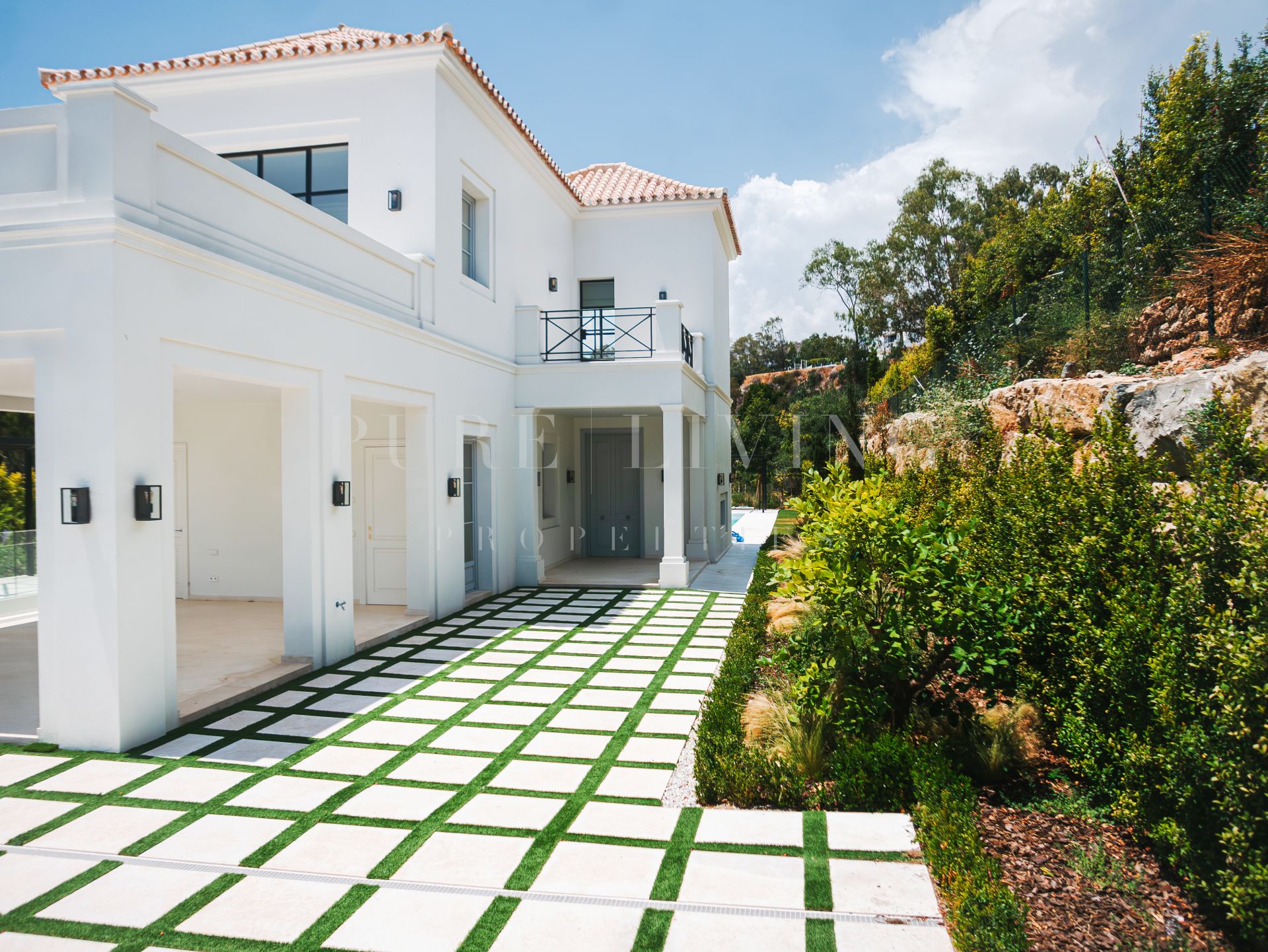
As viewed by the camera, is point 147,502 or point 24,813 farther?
point 147,502

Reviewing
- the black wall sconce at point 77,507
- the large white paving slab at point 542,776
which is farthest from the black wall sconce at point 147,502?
the large white paving slab at point 542,776

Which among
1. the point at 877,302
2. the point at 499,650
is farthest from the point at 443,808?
the point at 877,302

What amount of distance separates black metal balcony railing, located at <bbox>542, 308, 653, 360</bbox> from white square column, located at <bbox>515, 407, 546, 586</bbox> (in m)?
1.31

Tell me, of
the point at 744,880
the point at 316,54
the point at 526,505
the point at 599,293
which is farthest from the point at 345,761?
the point at 599,293

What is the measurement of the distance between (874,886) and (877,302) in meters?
36.6

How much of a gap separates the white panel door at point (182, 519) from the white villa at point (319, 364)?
5cm

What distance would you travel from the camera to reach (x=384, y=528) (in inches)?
424

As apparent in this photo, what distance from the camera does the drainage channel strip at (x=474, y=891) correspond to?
129 inches

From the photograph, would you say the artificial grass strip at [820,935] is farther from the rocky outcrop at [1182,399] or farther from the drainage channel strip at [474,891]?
the rocky outcrop at [1182,399]

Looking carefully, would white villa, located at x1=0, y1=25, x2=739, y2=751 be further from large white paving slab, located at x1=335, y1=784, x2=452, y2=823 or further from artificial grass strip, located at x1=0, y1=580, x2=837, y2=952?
large white paving slab, located at x1=335, y1=784, x2=452, y2=823

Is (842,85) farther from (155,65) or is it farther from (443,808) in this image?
(443,808)

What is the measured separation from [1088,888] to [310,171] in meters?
11.1

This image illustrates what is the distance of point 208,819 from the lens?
4.32 m

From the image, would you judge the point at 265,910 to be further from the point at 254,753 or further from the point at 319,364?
the point at 319,364
